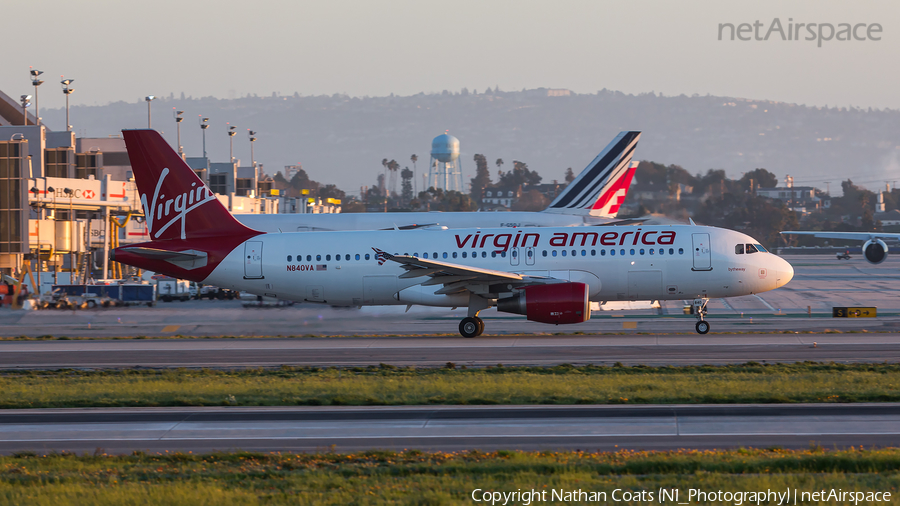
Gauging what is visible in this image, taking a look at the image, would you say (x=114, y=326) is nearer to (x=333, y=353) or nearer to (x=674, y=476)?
(x=333, y=353)

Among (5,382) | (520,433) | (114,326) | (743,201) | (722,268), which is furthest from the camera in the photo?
(743,201)

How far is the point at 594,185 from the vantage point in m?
51.3

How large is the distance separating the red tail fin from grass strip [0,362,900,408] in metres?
10.3

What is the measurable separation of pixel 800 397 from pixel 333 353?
15.1 meters

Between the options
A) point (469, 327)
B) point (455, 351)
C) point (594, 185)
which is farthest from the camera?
point (594, 185)

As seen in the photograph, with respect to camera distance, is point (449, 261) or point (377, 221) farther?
point (377, 221)

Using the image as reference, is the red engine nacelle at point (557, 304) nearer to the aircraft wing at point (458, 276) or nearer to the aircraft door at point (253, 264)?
the aircraft wing at point (458, 276)

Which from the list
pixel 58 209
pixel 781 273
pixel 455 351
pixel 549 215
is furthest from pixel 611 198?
pixel 58 209

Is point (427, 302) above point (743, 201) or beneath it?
beneath

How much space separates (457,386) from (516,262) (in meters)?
12.6

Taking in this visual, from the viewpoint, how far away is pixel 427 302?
3206cm

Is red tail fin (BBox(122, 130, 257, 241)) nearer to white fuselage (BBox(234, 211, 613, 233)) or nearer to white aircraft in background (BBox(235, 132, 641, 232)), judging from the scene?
white aircraft in background (BBox(235, 132, 641, 232))

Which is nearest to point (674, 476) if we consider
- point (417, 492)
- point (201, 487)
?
point (417, 492)

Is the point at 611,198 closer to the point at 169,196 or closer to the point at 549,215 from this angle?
the point at 549,215
